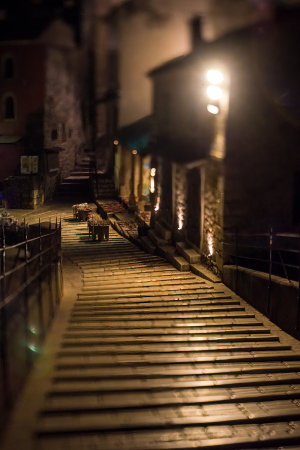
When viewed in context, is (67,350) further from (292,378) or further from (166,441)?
(292,378)

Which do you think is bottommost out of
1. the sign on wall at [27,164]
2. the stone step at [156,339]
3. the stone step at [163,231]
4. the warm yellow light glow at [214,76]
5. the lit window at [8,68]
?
the stone step at [156,339]

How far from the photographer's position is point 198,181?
12.1m

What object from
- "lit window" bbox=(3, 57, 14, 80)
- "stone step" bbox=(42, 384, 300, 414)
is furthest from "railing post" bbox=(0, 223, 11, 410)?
"lit window" bbox=(3, 57, 14, 80)

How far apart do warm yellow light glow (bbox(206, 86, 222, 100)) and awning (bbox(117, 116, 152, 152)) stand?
7.41 meters

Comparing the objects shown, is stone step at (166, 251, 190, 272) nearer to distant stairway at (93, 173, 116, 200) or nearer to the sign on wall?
distant stairway at (93, 173, 116, 200)

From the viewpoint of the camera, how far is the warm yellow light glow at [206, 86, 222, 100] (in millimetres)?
10508

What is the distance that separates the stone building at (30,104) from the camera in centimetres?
2506

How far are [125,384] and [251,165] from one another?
20.3 ft

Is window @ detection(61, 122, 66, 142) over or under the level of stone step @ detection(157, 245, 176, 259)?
over

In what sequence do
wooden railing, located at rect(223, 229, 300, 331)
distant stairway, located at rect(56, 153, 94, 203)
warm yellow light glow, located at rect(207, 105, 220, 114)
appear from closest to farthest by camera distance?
wooden railing, located at rect(223, 229, 300, 331), warm yellow light glow, located at rect(207, 105, 220, 114), distant stairway, located at rect(56, 153, 94, 203)

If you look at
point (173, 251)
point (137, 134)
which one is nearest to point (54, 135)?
point (137, 134)

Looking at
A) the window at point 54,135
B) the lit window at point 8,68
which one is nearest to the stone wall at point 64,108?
the window at point 54,135

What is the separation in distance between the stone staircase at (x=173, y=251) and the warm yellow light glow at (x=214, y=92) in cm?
437

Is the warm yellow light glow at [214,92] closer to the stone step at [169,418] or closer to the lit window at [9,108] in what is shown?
the stone step at [169,418]
